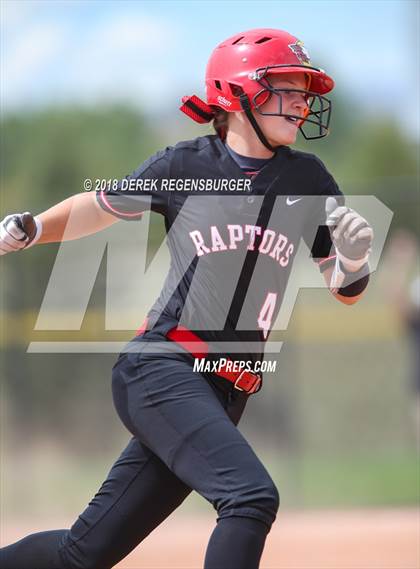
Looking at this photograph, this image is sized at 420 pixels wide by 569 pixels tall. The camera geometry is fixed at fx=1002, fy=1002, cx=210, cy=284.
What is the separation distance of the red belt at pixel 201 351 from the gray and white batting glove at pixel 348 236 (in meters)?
0.50

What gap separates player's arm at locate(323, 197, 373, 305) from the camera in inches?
131

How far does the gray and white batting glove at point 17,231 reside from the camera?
3.55 metres

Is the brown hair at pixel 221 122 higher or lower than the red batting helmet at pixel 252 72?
lower

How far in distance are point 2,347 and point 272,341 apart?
2.61m

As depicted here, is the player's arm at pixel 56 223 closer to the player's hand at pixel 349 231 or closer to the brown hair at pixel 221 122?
the brown hair at pixel 221 122

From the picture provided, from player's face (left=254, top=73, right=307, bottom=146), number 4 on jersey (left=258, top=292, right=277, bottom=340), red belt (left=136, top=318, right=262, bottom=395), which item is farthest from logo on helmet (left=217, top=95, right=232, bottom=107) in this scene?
red belt (left=136, top=318, right=262, bottom=395)

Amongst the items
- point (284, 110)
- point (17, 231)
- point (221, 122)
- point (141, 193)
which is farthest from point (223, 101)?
point (17, 231)

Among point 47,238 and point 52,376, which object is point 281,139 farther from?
point 52,376

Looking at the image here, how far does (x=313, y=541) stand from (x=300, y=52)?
174 inches

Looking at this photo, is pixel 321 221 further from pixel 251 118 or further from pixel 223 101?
pixel 223 101

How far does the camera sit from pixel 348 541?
7.09m

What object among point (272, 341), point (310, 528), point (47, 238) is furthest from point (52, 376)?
point (47, 238)

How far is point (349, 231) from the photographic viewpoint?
3328 mm

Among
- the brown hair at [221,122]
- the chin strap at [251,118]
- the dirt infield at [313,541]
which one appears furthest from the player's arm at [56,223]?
the dirt infield at [313,541]
